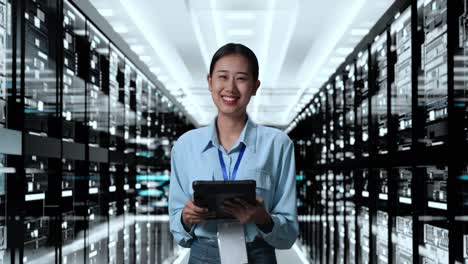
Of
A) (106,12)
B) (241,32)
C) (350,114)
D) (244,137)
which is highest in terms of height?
(241,32)

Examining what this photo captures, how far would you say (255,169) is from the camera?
1.57m

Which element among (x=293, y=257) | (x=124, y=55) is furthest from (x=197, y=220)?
(x=293, y=257)

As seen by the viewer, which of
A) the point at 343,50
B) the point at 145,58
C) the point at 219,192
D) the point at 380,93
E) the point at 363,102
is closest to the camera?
the point at 219,192

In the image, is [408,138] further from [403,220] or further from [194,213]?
[194,213]

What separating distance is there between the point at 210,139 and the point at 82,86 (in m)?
2.71

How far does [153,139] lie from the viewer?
860 cm

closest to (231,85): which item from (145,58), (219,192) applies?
(219,192)

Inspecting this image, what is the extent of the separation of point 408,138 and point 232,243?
7.30 ft

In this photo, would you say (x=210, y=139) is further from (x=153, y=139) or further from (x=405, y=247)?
(x=153, y=139)

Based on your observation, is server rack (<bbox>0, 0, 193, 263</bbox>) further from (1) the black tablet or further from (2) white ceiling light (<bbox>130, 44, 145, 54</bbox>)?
(1) the black tablet

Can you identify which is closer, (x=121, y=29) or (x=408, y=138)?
(x=408, y=138)

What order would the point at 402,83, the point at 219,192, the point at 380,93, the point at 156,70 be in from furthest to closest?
the point at 156,70
the point at 380,93
the point at 402,83
the point at 219,192

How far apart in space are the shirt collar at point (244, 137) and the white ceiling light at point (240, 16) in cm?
456

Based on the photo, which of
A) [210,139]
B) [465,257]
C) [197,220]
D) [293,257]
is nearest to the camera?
[197,220]
